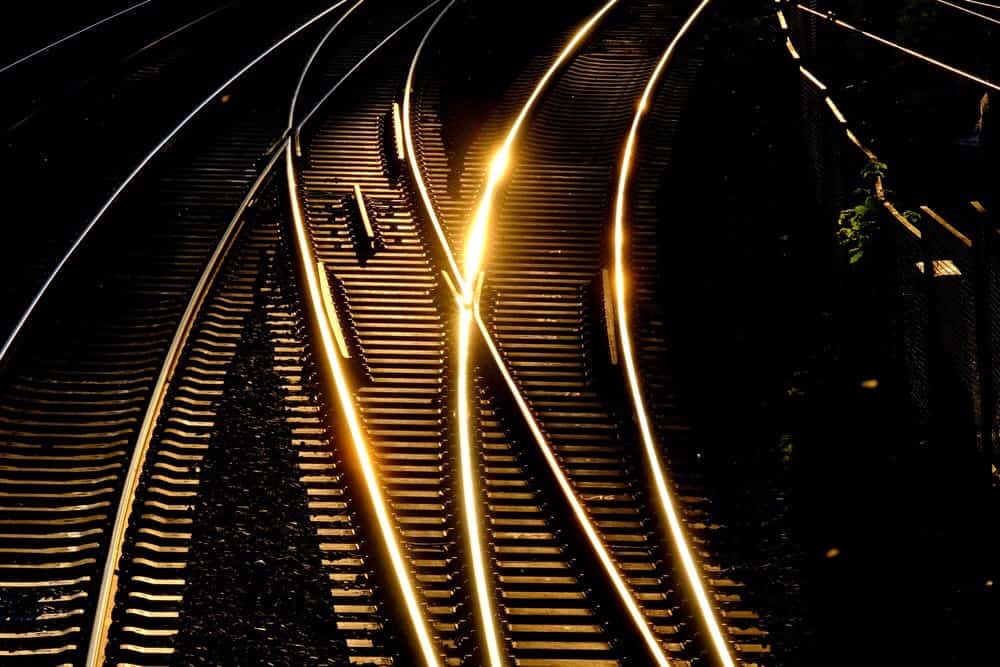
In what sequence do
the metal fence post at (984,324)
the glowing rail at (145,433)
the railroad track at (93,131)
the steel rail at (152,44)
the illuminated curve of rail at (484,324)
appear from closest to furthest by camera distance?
→ the glowing rail at (145,433) → the illuminated curve of rail at (484,324) → the metal fence post at (984,324) → the railroad track at (93,131) → the steel rail at (152,44)

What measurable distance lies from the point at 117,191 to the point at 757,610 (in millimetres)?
7848

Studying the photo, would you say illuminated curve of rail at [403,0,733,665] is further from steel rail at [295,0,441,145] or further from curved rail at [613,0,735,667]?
steel rail at [295,0,441,145]

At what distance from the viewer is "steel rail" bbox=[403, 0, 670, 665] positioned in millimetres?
6422

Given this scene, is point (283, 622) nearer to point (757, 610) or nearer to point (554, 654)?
point (554, 654)

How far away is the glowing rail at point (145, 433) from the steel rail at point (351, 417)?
62cm

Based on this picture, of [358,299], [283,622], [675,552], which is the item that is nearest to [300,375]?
[358,299]

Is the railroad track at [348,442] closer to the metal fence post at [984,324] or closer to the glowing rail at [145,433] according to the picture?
the glowing rail at [145,433]

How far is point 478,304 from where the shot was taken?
31.9 ft

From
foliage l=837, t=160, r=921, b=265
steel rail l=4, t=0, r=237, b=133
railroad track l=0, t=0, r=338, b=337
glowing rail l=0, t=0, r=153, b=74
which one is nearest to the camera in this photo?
foliage l=837, t=160, r=921, b=265

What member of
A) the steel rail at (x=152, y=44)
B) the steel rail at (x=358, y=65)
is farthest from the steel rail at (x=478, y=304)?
the steel rail at (x=152, y=44)

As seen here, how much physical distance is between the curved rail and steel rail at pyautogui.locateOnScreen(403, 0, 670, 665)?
306 mm

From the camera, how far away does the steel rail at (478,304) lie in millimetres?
6422

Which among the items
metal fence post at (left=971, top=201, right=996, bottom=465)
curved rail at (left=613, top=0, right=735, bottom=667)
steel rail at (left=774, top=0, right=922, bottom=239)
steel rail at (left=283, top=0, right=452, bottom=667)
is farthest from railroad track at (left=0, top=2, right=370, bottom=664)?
steel rail at (left=774, top=0, right=922, bottom=239)

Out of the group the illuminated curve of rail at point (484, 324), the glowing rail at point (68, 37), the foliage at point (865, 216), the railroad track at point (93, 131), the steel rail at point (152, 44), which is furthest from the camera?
the glowing rail at point (68, 37)
